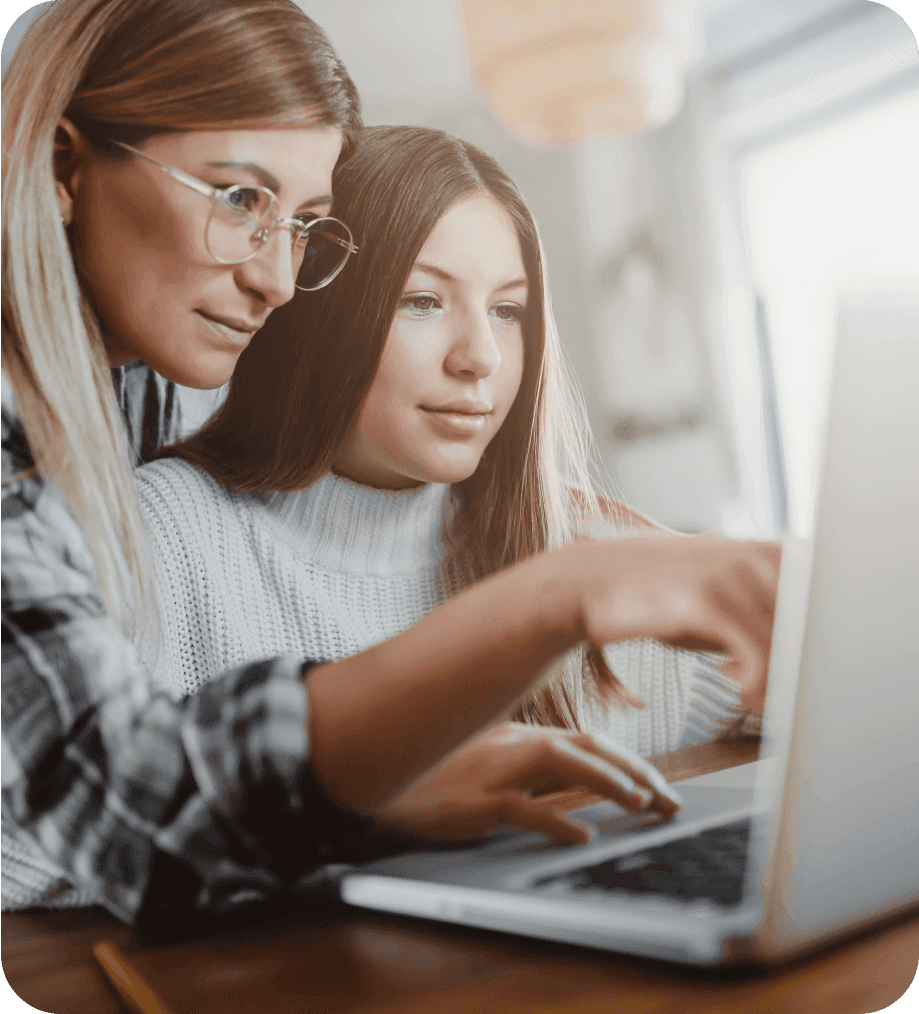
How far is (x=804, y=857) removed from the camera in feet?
1.65

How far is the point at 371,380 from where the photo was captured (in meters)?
0.60

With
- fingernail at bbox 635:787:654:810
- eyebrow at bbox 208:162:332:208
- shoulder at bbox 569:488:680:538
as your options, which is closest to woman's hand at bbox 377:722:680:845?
fingernail at bbox 635:787:654:810

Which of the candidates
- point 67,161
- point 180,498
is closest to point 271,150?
point 67,161

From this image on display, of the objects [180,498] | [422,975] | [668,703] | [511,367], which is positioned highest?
[511,367]

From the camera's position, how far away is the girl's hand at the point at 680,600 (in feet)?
1.76

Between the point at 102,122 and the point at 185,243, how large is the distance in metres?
0.09

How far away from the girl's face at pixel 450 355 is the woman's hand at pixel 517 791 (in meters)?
0.19

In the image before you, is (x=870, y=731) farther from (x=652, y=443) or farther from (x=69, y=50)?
(x=69, y=50)

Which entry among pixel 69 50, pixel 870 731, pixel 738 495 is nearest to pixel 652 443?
pixel 738 495

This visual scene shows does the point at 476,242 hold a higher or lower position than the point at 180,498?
higher

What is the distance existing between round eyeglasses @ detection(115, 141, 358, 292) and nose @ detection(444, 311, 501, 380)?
0.29 ft

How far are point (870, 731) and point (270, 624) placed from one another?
37 cm

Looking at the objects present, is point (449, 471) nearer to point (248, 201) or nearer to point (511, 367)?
point (511, 367)

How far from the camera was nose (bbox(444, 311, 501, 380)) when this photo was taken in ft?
1.94
